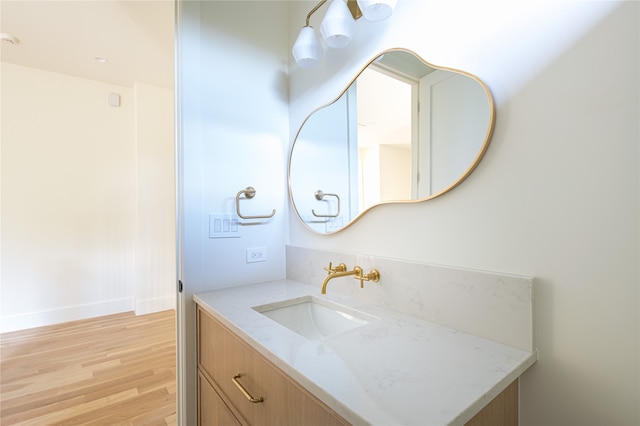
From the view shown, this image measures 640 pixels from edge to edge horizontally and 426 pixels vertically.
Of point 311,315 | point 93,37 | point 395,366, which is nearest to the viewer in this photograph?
point 395,366

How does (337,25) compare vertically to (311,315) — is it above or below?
above

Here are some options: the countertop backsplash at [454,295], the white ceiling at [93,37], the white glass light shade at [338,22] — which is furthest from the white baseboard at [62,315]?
the white glass light shade at [338,22]

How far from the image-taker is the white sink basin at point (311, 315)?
1.16m

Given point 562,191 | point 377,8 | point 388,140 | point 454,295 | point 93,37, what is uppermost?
point 93,37

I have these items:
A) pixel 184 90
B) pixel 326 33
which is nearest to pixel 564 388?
pixel 326 33

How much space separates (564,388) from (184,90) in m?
1.67

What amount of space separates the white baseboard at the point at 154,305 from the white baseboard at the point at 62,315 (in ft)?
0.68

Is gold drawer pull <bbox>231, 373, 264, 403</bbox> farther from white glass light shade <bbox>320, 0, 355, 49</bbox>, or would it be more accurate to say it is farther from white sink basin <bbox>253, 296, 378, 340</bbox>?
white glass light shade <bbox>320, 0, 355, 49</bbox>

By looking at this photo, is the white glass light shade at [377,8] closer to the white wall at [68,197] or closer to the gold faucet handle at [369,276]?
the gold faucet handle at [369,276]

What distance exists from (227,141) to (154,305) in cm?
275

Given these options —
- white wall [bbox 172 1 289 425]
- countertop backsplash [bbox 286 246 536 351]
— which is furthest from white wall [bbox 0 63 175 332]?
countertop backsplash [bbox 286 246 536 351]

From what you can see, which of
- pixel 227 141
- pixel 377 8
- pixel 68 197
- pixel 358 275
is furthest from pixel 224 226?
pixel 68 197

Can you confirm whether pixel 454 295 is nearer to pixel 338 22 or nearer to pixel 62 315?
pixel 338 22

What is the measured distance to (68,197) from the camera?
3086mm
